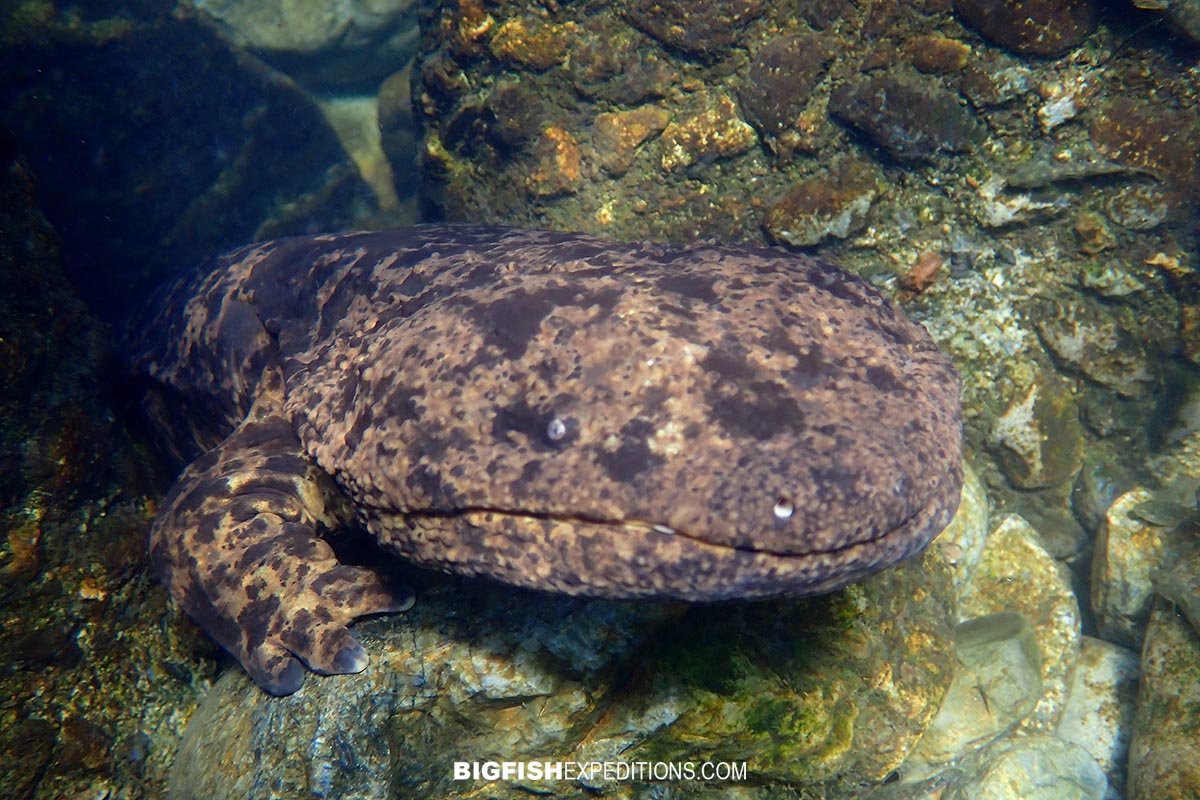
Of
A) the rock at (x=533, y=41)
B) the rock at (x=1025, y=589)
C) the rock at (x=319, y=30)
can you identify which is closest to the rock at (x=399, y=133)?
the rock at (x=319, y=30)

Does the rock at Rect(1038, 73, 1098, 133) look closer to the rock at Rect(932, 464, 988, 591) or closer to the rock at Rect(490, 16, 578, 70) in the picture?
the rock at Rect(932, 464, 988, 591)

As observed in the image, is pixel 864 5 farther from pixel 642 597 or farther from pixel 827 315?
pixel 642 597

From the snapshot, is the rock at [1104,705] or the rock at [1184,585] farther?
the rock at [1104,705]

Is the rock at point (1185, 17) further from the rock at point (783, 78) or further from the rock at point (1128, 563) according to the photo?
the rock at point (1128, 563)

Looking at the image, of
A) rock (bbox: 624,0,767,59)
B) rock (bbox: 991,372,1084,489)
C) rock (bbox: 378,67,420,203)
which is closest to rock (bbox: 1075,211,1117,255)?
rock (bbox: 991,372,1084,489)

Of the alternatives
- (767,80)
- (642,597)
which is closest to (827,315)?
(642,597)

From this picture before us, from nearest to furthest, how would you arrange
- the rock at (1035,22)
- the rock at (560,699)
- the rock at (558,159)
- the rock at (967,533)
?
1. the rock at (560,699)
2. the rock at (1035,22)
3. the rock at (967,533)
4. the rock at (558,159)
